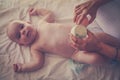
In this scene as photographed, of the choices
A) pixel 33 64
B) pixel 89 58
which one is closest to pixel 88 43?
pixel 89 58

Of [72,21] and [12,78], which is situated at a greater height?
[72,21]

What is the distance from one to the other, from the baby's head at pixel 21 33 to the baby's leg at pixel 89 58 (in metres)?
0.15

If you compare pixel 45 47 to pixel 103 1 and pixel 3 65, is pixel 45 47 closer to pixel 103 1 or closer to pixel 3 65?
pixel 3 65

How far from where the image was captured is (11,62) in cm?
71

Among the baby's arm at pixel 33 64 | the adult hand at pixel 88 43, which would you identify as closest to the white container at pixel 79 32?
the adult hand at pixel 88 43

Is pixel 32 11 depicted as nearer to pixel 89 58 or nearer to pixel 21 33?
pixel 21 33

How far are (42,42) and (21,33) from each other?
73 mm

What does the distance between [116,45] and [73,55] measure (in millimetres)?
145

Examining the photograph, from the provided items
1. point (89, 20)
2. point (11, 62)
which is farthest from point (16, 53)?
point (89, 20)

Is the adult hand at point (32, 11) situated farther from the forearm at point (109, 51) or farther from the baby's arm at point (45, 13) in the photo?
the forearm at point (109, 51)

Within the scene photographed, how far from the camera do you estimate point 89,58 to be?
0.71 meters

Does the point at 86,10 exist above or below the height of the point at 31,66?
above

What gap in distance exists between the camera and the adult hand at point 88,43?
0.69 metres

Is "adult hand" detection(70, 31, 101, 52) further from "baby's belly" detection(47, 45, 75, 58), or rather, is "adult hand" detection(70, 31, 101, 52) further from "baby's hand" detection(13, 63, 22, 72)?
"baby's hand" detection(13, 63, 22, 72)
